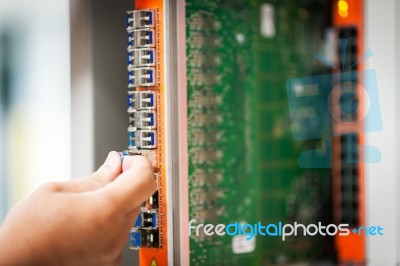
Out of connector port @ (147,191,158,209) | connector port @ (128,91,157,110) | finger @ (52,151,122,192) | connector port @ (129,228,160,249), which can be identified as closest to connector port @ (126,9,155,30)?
connector port @ (128,91,157,110)

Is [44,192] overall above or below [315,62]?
below

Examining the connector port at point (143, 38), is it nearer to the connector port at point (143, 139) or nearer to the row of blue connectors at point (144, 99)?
the row of blue connectors at point (144, 99)

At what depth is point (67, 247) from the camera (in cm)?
99

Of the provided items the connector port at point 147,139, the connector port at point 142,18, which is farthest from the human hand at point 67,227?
the connector port at point 142,18

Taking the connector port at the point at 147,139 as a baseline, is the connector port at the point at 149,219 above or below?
below

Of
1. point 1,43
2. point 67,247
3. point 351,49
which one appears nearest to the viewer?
point 67,247

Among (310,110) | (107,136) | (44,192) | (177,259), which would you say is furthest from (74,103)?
(44,192)

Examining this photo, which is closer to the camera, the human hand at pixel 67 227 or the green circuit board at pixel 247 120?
the human hand at pixel 67 227

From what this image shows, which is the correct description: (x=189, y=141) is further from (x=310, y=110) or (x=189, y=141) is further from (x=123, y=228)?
(x=123, y=228)

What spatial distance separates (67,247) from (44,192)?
0.41ft

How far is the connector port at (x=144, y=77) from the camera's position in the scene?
107 inches

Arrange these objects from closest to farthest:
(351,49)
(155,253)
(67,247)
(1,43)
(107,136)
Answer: (67,247)
(351,49)
(155,253)
(107,136)
(1,43)

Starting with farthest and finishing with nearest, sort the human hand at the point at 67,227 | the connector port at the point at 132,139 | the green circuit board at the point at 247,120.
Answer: the connector port at the point at 132,139
the green circuit board at the point at 247,120
the human hand at the point at 67,227

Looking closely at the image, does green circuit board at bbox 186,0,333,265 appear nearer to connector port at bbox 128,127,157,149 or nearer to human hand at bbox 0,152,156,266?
connector port at bbox 128,127,157,149
